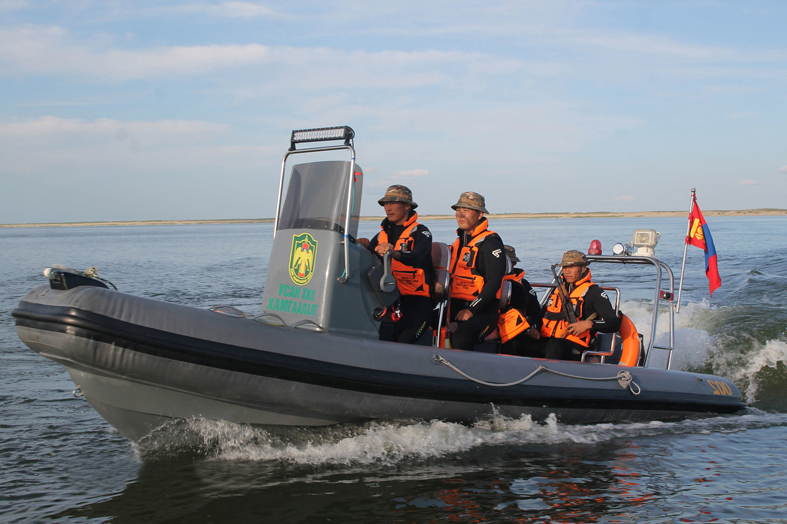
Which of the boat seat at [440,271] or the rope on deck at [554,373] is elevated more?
the boat seat at [440,271]

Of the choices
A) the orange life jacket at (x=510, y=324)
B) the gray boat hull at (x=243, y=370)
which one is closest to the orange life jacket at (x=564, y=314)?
the orange life jacket at (x=510, y=324)

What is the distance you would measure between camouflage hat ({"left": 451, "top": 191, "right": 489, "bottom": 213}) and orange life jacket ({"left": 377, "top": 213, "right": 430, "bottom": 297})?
1.30 feet

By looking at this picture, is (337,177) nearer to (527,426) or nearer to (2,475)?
(527,426)

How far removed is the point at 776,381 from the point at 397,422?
4.92m

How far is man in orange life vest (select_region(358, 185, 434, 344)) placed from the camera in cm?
449

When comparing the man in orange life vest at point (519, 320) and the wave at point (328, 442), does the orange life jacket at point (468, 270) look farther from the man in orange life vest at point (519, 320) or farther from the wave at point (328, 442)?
the wave at point (328, 442)

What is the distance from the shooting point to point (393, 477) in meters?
4.00

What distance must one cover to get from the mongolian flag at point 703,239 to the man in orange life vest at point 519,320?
200 centimetres

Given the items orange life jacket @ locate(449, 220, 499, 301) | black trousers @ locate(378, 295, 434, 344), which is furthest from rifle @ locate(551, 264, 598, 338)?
black trousers @ locate(378, 295, 434, 344)

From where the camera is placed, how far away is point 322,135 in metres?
4.12

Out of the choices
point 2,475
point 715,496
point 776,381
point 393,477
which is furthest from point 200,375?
point 776,381

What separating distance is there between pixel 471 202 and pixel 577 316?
1.37m

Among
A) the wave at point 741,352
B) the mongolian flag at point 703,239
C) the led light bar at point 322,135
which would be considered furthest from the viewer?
the wave at point 741,352

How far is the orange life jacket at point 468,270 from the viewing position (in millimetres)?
4793
